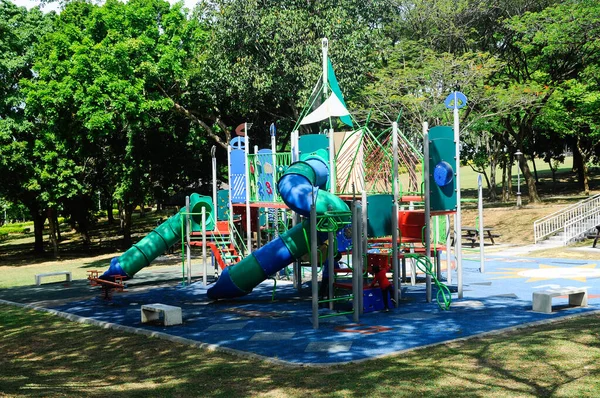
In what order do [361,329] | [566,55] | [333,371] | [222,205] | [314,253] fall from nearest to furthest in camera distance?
[333,371], [361,329], [314,253], [222,205], [566,55]

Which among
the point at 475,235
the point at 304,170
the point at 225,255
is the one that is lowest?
the point at 475,235

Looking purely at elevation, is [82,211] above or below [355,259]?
above

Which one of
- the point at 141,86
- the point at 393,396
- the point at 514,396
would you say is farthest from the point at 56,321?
the point at 141,86

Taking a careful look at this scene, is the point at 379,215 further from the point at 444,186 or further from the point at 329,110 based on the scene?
the point at 329,110

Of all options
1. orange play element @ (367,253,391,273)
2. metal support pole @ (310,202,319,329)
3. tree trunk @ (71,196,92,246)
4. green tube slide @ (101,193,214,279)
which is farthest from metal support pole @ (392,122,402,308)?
tree trunk @ (71,196,92,246)

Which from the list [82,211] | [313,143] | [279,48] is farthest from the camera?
[82,211]

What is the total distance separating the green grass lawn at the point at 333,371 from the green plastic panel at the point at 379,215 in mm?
4873

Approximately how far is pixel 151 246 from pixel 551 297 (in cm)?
1303

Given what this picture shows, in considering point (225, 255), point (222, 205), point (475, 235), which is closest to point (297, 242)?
point (225, 255)

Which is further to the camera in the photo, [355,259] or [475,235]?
[475,235]

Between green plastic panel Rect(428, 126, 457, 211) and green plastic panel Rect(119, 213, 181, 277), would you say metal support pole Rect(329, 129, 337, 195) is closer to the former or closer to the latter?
green plastic panel Rect(428, 126, 457, 211)

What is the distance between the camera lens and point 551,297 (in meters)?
14.8

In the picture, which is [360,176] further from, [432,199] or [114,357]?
[114,357]

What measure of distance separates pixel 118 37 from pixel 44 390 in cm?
2578
